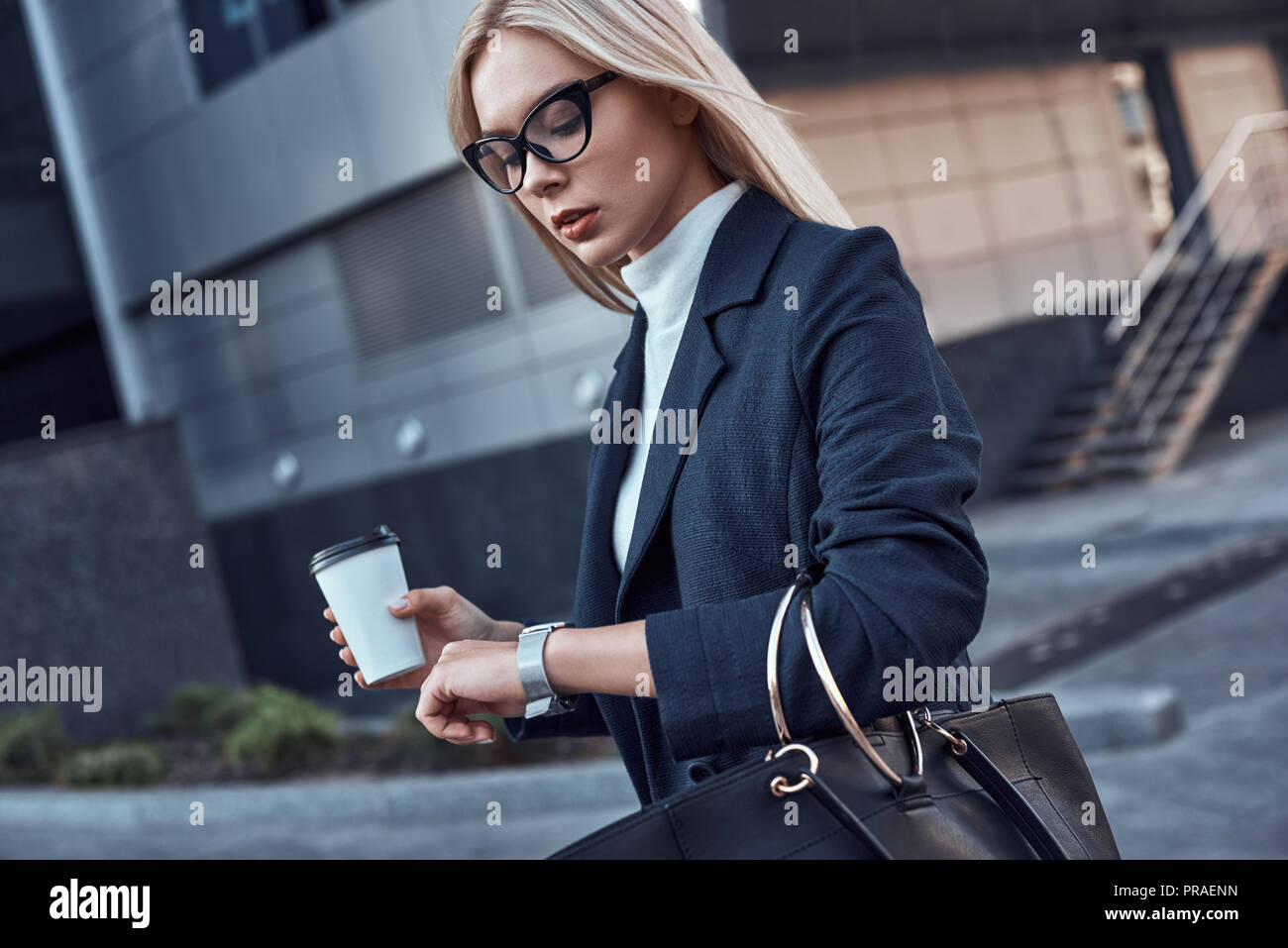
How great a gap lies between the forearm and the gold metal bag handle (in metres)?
0.14

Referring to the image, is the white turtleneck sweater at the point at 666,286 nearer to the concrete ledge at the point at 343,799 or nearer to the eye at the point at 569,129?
the eye at the point at 569,129

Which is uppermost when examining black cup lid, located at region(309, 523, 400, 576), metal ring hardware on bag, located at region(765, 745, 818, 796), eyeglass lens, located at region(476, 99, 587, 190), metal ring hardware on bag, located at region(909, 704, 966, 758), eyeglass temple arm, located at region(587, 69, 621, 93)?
eyeglass temple arm, located at region(587, 69, 621, 93)

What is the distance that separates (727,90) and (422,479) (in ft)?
36.3

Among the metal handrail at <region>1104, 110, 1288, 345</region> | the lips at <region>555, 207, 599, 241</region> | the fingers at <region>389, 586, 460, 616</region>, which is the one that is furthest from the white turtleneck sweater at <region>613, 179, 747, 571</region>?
the metal handrail at <region>1104, 110, 1288, 345</region>

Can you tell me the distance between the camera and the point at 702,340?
1.53 meters

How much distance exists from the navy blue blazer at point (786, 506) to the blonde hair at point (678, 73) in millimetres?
56

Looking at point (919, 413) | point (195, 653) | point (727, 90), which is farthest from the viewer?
point (195, 653)

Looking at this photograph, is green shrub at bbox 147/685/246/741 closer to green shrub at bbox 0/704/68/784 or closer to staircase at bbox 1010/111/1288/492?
green shrub at bbox 0/704/68/784

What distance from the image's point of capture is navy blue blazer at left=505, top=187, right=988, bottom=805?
119 centimetres

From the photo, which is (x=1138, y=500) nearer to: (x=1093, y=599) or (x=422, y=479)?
(x=1093, y=599)

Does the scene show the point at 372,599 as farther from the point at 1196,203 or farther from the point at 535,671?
the point at 1196,203

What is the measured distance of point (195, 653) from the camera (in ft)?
34.8

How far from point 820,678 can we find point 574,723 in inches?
28.2
